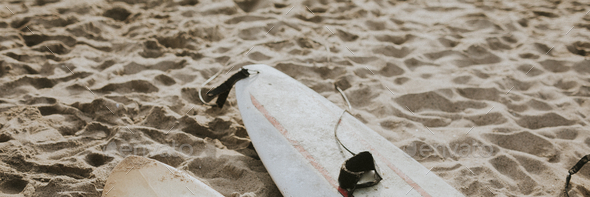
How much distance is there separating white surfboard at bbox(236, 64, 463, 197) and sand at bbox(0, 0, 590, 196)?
0.65 ft

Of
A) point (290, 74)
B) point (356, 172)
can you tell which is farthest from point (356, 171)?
point (290, 74)

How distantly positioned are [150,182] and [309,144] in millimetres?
947

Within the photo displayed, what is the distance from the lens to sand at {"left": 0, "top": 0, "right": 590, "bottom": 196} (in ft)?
7.14

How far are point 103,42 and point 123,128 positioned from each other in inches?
57.6

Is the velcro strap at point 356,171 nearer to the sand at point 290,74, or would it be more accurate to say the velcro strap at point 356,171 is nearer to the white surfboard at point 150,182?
the sand at point 290,74

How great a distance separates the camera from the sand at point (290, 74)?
85.7 inches

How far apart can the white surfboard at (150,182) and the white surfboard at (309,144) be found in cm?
44

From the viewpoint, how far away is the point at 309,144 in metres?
2.12

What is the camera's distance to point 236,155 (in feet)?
7.47

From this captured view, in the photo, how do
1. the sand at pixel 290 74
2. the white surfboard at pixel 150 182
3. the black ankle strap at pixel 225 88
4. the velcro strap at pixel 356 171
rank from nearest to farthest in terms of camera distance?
the velcro strap at pixel 356 171 → the white surfboard at pixel 150 182 → the sand at pixel 290 74 → the black ankle strap at pixel 225 88

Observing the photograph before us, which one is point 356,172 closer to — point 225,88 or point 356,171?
point 356,171

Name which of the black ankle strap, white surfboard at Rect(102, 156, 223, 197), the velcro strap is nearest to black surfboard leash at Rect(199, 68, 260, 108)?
the black ankle strap

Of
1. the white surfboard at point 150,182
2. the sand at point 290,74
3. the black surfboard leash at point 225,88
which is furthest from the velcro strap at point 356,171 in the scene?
the black surfboard leash at point 225,88

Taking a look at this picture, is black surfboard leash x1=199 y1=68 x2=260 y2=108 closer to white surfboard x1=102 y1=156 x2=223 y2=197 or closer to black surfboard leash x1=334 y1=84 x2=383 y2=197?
white surfboard x1=102 y1=156 x2=223 y2=197
